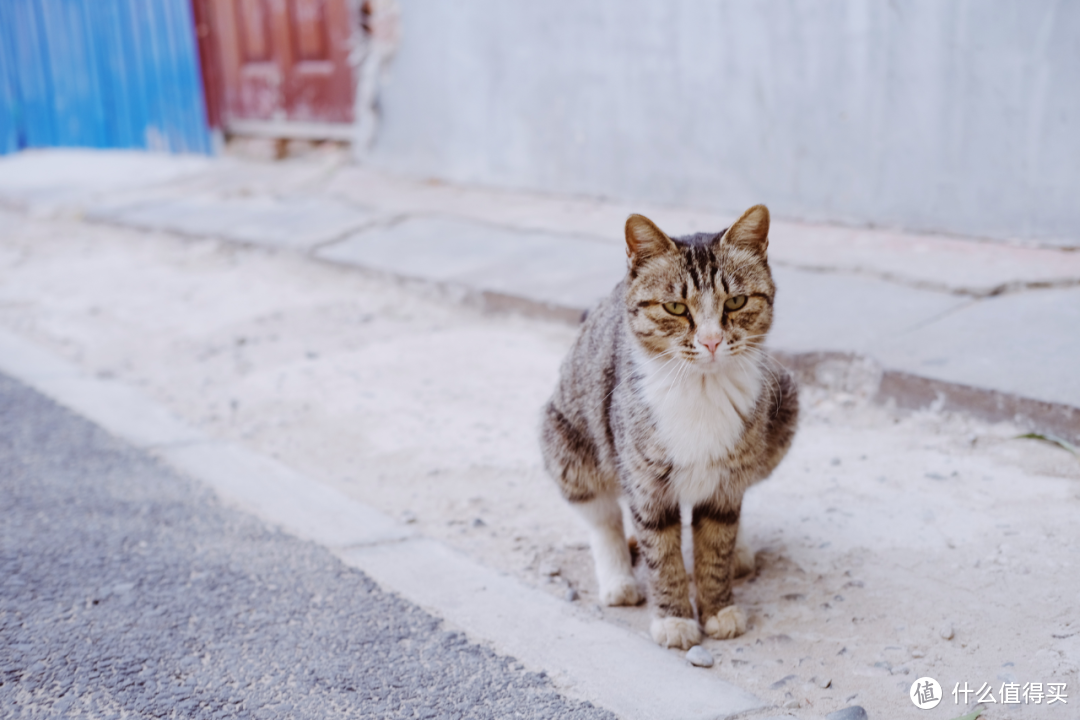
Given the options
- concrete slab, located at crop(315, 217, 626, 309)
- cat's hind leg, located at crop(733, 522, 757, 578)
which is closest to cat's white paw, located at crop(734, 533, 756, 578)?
cat's hind leg, located at crop(733, 522, 757, 578)

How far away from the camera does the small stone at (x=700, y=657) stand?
2105mm

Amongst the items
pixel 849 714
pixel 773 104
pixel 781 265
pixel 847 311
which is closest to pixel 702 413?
pixel 849 714

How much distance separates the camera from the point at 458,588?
2.45 metres

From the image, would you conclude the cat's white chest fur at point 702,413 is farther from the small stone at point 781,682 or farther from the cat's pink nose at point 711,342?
the small stone at point 781,682

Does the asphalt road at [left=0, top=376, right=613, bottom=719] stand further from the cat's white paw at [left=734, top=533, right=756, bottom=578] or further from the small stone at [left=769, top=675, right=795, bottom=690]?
the cat's white paw at [left=734, top=533, right=756, bottom=578]

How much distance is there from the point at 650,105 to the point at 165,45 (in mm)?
5913

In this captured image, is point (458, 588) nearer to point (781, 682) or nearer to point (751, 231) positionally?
point (781, 682)

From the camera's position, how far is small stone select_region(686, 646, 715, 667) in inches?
82.9

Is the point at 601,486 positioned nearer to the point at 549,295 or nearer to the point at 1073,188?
the point at 549,295

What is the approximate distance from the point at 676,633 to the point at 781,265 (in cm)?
272

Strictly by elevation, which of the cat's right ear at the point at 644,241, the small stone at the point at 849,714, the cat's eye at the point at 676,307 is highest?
the cat's right ear at the point at 644,241

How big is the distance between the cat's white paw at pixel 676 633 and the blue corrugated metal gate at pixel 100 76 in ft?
27.7

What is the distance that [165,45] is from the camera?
9375 mm

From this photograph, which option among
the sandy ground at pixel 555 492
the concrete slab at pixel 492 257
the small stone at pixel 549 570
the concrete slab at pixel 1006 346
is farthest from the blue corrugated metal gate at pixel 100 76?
the small stone at pixel 549 570
